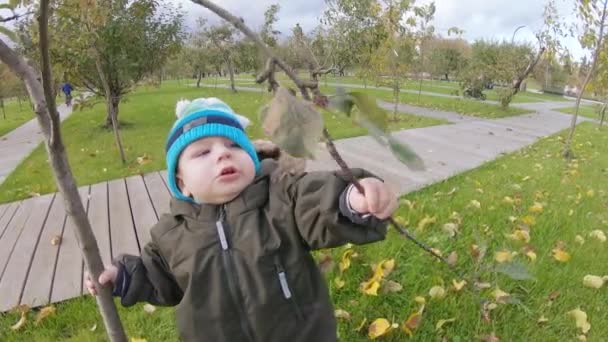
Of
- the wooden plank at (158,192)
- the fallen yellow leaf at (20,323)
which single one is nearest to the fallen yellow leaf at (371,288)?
the fallen yellow leaf at (20,323)

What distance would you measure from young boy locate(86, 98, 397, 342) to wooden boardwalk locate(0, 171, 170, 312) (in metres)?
1.53

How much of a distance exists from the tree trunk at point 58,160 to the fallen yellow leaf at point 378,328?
1.14 meters

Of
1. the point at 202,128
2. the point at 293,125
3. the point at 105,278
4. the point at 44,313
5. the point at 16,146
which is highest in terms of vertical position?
the point at 293,125

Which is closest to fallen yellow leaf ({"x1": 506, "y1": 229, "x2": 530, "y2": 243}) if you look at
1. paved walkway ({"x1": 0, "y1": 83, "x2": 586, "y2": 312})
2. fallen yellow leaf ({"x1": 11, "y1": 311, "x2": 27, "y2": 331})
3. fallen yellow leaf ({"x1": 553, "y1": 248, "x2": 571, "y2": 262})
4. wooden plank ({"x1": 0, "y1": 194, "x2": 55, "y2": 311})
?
fallen yellow leaf ({"x1": 553, "y1": 248, "x2": 571, "y2": 262})

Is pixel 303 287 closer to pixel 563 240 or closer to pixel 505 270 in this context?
pixel 505 270

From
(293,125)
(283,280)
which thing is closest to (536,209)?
(283,280)

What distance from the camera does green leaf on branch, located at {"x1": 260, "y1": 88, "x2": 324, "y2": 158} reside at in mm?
410

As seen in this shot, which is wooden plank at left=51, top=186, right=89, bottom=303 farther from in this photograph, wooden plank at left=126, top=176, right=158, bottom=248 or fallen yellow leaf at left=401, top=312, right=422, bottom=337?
fallen yellow leaf at left=401, top=312, right=422, bottom=337

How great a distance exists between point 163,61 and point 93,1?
A: 31.8 ft

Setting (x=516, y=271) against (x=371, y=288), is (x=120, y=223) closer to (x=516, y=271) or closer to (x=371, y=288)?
(x=371, y=288)

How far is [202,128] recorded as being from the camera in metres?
1.33

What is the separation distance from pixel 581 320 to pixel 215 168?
2079 mm

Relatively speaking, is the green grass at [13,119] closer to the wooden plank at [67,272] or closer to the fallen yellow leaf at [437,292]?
the wooden plank at [67,272]

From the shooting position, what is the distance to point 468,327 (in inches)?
85.3
